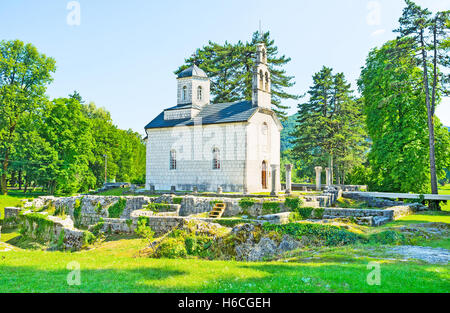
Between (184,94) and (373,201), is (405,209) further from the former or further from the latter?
(184,94)

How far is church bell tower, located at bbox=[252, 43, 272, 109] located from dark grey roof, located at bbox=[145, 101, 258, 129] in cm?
97

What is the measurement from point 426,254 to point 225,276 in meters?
6.22

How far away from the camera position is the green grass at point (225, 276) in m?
6.46

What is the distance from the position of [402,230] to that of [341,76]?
3214 cm

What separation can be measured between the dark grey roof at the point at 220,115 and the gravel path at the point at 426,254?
2016 cm

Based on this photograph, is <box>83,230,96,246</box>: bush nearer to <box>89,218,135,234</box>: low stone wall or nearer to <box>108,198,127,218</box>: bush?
<box>89,218,135,234</box>: low stone wall

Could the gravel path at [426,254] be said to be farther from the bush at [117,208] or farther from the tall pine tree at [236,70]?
the tall pine tree at [236,70]

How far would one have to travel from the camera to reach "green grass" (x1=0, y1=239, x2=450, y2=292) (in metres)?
6.46

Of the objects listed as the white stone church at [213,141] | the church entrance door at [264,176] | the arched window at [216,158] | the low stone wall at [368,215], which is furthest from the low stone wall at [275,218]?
the arched window at [216,158]

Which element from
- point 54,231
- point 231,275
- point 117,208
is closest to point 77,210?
point 117,208

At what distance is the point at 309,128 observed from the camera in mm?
41625

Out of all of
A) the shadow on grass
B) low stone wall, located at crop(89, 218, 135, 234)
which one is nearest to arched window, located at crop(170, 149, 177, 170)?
low stone wall, located at crop(89, 218, 135, 234)

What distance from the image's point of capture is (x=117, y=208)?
A: 24875 mm
